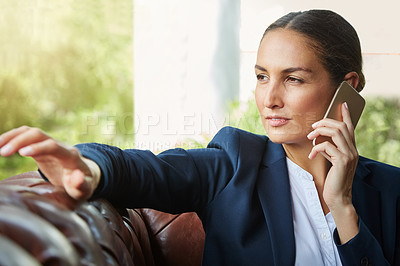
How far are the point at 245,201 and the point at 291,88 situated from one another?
348 mm

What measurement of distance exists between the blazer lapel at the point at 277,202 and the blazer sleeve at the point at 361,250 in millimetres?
143

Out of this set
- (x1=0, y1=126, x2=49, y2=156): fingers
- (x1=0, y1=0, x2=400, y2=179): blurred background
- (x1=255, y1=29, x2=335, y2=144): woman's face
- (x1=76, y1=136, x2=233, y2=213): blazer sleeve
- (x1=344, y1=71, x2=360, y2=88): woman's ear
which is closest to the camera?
(x1=0, y1=126, x2=49, y2=156): fingers

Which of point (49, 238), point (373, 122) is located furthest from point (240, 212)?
point (373, 122)

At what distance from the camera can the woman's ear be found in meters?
1.45

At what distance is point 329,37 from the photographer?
140 centimetres

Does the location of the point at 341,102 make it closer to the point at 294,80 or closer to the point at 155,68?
the point at 294,80

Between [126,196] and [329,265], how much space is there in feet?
2.09

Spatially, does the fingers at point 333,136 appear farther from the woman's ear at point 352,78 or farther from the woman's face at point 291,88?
the woman's ear at point 352,78

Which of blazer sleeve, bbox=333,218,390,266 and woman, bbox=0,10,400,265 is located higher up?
woman, bbox=0,10,400,265

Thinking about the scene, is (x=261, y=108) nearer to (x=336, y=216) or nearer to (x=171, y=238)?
(x=336, y=216)

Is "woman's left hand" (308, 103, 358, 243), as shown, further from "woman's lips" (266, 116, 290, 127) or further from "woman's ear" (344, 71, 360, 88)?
"woman's ear" (344, 71, 360, 88)

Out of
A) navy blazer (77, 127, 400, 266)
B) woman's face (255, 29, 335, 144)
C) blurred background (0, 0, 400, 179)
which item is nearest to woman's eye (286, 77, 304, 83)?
woman's face (255, 29, 335, 144)

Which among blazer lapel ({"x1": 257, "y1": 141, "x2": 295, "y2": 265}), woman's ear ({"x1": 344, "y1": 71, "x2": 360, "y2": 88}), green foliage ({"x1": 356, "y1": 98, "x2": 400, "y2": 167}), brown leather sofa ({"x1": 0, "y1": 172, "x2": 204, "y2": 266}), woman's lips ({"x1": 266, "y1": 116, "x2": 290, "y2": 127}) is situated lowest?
green foliage ({"x1": 356, "y1": 98, "x2": 400, "y2": 167})

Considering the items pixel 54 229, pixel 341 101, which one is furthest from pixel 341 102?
pixel 54 229
